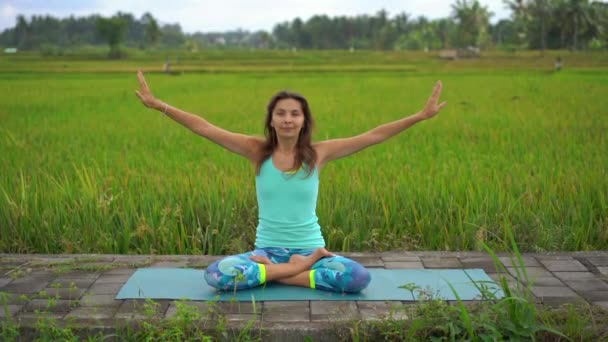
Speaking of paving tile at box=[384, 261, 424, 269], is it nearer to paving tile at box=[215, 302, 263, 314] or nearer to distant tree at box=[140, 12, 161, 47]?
paving tile at box=[215, 302, 263, 314]

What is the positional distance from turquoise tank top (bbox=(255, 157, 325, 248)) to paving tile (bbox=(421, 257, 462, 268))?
1.74 feet

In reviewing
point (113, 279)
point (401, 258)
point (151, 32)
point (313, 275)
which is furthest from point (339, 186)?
point (151, 32)

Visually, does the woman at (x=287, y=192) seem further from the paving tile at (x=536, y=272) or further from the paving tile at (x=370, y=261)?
the paving tile at (x=536, y=272)

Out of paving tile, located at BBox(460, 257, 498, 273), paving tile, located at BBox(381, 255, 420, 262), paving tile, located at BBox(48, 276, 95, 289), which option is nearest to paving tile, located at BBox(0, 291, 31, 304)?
paving tile, located at BBox(48, 276, 95, 289)

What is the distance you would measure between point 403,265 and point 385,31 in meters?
70.4

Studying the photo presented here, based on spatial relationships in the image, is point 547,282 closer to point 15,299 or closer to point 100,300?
point 100,300

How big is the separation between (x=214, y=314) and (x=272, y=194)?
581mm

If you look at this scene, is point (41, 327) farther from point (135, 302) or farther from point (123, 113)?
point (123, 113)

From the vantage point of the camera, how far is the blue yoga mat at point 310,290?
2.62 m

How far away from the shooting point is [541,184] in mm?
4453

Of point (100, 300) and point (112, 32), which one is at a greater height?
point (112, 32)

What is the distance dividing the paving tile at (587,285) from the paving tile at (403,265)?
59cm

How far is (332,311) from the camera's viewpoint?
97.6 inches

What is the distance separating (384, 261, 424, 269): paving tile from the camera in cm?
304
